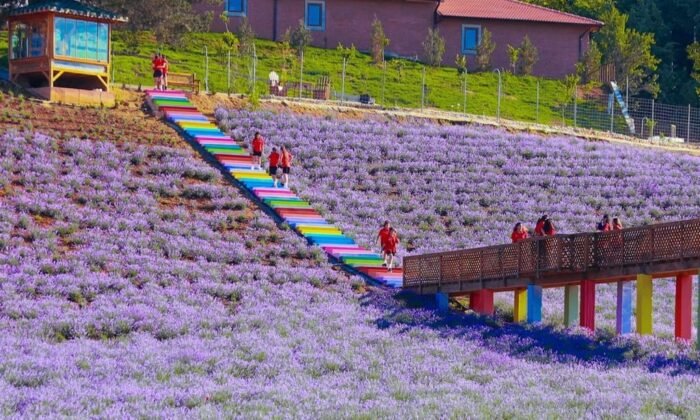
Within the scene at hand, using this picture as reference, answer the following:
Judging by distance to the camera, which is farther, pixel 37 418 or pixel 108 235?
pixel 108 235

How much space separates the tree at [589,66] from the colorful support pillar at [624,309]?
131 feet

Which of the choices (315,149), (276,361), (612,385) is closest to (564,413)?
(612,385)

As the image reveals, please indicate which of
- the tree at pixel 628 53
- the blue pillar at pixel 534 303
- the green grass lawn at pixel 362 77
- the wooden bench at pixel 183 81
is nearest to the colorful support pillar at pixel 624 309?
the blue pillar at pixel 534 303

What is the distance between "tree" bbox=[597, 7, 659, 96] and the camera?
71625 millimetres

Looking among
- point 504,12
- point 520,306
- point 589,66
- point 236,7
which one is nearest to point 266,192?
point 520,306

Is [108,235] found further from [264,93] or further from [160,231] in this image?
[264,93]

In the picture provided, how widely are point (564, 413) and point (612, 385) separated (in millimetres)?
2768

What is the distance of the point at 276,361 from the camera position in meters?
25.6

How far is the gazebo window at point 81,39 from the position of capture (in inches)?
1860

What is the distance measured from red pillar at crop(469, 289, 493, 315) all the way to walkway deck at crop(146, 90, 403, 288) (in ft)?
8.96

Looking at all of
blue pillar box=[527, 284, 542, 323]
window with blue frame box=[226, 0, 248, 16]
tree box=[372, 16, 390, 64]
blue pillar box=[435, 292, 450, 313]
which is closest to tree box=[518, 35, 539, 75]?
tree box=[372, 16, 390, 64]

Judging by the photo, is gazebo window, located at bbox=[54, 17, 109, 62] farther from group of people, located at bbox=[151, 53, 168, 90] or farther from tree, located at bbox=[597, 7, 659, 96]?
tree, located at bbox=[597, 7, 659, 96]

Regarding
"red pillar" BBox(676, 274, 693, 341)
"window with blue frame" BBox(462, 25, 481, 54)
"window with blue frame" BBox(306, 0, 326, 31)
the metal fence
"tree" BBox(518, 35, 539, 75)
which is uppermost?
"window with blue frame" BBox(306, 0, 326, 31)

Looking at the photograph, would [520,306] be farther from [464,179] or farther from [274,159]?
[464,179]
